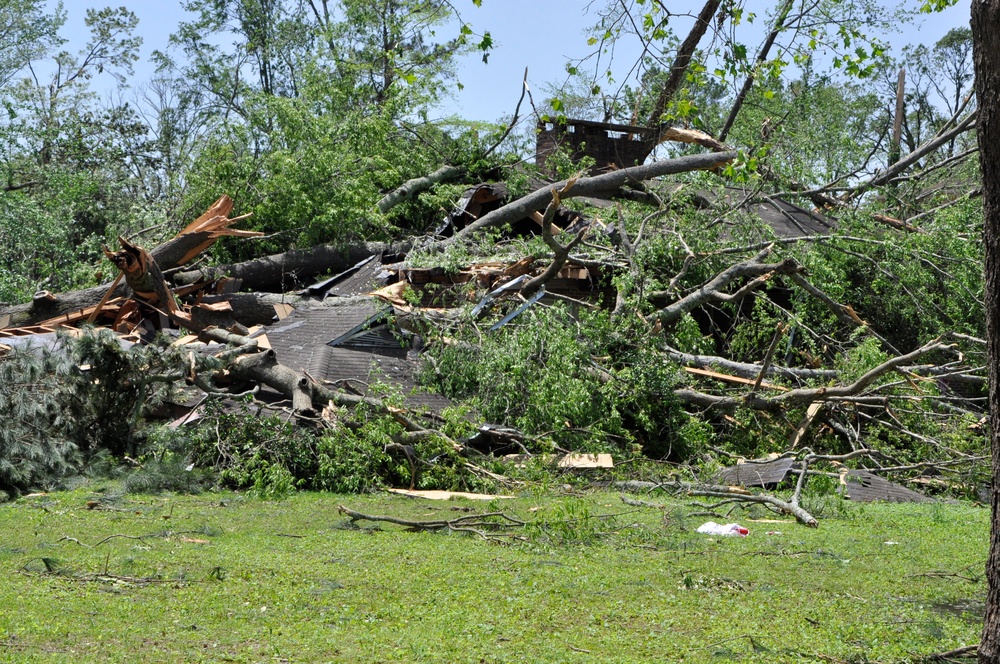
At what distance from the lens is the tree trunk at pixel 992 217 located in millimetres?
A: 3039

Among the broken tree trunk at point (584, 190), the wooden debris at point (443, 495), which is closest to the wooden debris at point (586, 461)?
the wooden debris at point (443, 495)

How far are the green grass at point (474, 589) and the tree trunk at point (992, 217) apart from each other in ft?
2.20

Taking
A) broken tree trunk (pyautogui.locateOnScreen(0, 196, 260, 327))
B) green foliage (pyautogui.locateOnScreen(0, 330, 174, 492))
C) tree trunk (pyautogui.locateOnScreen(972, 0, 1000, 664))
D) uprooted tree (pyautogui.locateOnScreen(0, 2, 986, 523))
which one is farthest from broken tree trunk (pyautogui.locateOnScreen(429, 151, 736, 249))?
tree trunk (pyautogui.locateOnScreen(972, 0, 1000, 664))

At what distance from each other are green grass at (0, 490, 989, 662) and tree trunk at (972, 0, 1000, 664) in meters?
0.67

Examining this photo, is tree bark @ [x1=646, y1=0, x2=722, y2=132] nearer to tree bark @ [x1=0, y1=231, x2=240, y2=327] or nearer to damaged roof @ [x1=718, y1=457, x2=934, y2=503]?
damaged roof @ [x1=718, y1=457, x2=934, y2=503]

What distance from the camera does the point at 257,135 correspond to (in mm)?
16922

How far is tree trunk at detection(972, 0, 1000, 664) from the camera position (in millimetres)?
3039

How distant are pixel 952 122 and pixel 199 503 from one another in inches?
455

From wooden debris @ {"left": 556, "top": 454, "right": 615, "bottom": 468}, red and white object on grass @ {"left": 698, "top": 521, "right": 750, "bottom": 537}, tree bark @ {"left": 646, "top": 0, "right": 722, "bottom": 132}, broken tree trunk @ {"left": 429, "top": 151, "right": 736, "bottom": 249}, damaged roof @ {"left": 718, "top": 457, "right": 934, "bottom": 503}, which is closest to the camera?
red and white object on grass @ {"left": 698, "top": 521, "right": 750, "bottom": 537}

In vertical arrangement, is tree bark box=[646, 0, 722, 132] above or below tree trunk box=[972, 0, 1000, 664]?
above

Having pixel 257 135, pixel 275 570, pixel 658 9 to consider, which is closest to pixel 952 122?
pixel 658 9

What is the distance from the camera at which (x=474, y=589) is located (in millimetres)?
4605

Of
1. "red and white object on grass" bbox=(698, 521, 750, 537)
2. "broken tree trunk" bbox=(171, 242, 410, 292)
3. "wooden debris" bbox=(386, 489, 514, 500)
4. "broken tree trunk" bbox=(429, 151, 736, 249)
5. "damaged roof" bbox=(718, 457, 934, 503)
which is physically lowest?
"wooden debris" bbox=(386, 489, 514, 500)

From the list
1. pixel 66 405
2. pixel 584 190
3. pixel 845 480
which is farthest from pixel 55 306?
pixel 845 480
